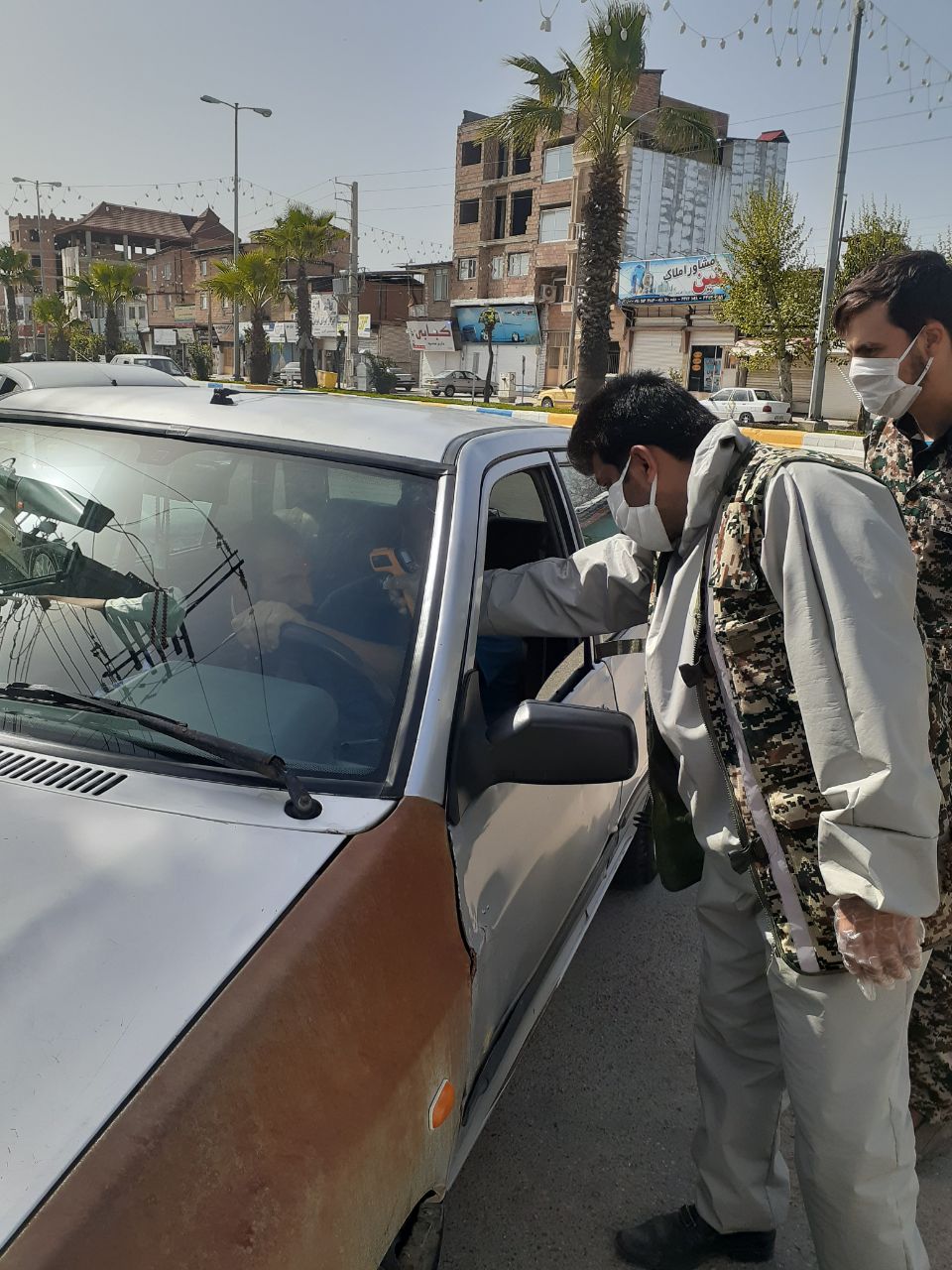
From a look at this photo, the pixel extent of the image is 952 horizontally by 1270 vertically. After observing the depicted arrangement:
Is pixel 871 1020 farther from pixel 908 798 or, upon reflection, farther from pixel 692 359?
pixel 692 359

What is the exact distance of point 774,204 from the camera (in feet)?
97.6

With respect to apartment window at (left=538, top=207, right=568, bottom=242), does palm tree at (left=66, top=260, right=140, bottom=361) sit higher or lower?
lower

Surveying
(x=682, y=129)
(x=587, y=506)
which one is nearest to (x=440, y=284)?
(x=682, y=129)

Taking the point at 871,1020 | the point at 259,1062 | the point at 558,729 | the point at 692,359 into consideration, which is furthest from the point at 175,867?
the point at 692,359

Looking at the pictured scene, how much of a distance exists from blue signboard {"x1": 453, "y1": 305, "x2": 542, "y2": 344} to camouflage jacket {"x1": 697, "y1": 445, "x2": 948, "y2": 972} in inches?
1886

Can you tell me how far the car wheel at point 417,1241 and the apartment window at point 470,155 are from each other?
5516cm

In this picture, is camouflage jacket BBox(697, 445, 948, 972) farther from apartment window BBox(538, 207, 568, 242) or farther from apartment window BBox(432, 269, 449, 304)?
apartment window BBox(432, 269, 449, 304)

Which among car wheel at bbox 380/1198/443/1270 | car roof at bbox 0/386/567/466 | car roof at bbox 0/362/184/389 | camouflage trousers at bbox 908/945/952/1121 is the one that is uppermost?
car roof at bbox 0/362/184/389

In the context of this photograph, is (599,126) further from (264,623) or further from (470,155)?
(470,155)

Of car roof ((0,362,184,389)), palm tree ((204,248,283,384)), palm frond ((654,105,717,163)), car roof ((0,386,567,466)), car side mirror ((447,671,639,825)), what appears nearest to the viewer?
car side mirror ((447,671,639,825))

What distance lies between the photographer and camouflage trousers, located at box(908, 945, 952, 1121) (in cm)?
232

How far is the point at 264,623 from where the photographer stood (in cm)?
197

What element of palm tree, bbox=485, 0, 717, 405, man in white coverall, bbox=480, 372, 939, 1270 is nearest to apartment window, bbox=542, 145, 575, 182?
palm tree, bbox=485, 0, 717, 405

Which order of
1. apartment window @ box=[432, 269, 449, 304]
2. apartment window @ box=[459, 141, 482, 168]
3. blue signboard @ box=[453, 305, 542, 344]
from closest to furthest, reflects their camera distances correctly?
blue signboard @ box=[453, 305, 542, 344] → apartment window @ box=[459, 141, 482, 168] → apartment window @ box=[432, 269, 449, 304]
